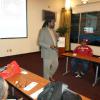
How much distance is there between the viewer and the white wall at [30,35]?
6395mm

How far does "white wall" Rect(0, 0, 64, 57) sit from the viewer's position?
639 cm

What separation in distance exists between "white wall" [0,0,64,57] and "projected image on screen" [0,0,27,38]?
25cm

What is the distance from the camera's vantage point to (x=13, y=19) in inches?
252

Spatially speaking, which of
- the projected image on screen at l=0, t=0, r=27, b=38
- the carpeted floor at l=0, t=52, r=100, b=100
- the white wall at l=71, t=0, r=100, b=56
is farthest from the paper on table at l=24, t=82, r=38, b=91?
the white wall at l=71, t=0, r=100, b=56

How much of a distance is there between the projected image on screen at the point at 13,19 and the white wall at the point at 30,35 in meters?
0.25

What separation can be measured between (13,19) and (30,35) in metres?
1.14

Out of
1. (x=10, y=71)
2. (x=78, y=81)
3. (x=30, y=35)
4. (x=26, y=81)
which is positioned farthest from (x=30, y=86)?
(x=30, y=35)

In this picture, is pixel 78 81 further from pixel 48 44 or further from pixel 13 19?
pixel 13 19

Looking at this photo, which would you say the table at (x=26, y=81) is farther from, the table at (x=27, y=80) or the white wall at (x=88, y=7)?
the white wall at (x=88, y=7)

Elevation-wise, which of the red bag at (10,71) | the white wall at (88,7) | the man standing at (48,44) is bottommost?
the red bag at (10,71)

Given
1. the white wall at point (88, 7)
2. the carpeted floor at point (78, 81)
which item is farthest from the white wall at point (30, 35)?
the white wall at point (88, 7)

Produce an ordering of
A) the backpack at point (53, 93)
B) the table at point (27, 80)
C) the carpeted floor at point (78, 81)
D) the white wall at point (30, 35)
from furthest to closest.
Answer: the white wall at point (30, 35)
the carpeted floor at point (78, 81)
the table at point (27, 80)
the backpack at point (53, 93)

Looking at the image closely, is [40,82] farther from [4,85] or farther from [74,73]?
[74,73]

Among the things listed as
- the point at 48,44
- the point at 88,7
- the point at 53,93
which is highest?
the point at 88,7
